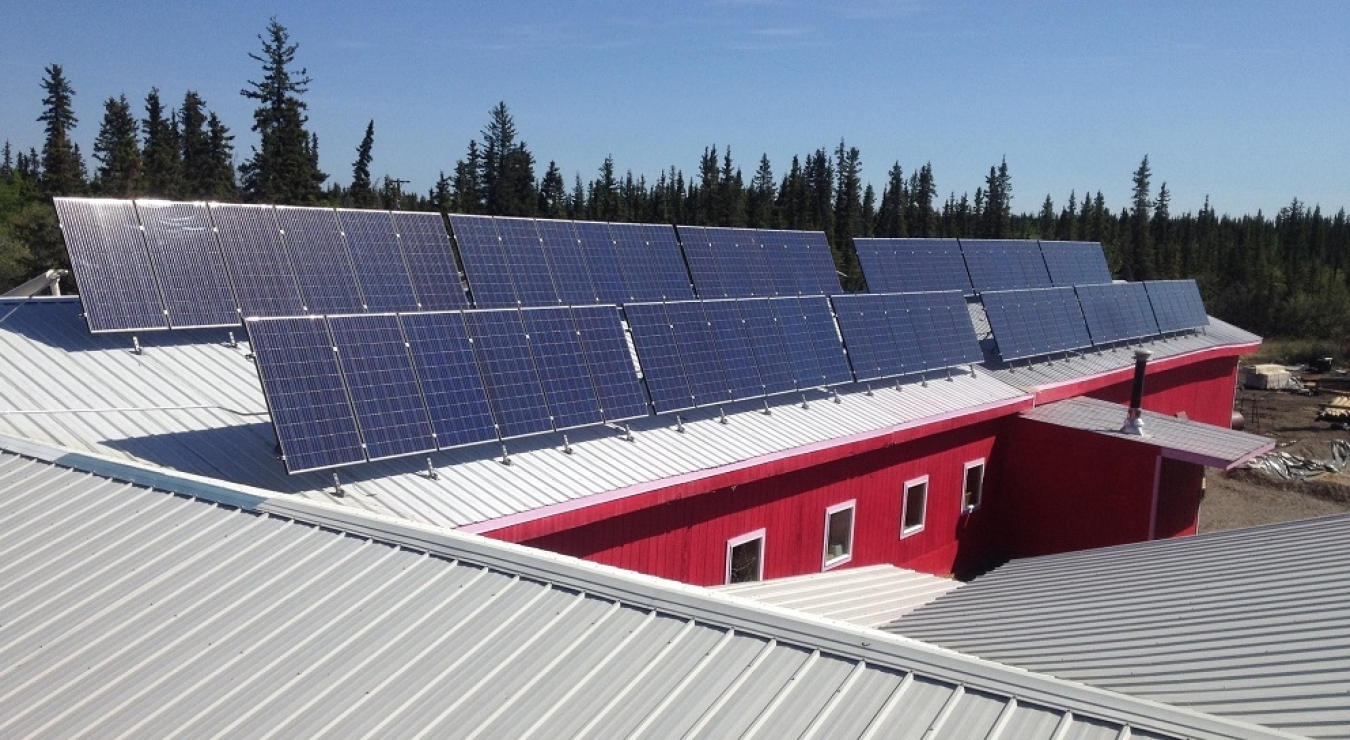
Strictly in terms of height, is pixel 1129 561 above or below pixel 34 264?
below

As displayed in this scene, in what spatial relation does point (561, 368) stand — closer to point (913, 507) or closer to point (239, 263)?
point (239, 263)

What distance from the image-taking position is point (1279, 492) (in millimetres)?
27203

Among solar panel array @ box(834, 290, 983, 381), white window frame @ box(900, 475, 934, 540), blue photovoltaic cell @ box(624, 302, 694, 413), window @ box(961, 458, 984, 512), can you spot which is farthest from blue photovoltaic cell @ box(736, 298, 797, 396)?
window @ box(961, 458, 984, 512)

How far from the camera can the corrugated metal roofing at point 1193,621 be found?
548 centimetres

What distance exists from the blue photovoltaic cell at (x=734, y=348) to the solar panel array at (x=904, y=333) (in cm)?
298

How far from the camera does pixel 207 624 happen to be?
604 cm

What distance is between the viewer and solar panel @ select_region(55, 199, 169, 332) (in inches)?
506

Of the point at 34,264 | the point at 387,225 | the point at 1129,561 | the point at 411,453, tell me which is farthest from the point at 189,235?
the point at 34,264

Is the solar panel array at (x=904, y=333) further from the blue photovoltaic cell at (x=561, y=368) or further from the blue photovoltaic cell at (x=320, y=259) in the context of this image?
the blue photovoltaic cell at (x=320, y=259)

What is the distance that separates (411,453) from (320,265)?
5.40 meters

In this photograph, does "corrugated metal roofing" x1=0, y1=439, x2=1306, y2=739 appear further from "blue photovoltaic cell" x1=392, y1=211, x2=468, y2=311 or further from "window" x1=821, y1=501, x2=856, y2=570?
"window" x1=821, y1=501, x2=856, y2=570

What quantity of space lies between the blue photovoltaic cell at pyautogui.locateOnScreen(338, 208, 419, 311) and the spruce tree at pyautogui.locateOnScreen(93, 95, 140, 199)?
31.6m

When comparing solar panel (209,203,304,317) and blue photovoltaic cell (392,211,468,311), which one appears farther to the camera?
blue photovoltaic cell (392,211,468,311)

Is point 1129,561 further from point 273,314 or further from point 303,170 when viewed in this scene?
point 303,170
